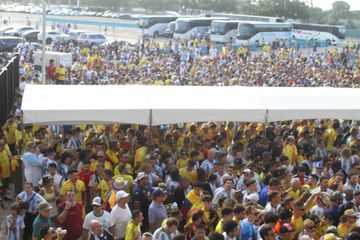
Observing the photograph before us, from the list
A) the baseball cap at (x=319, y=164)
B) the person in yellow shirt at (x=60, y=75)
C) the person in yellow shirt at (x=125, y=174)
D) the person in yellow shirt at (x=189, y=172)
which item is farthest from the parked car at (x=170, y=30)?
the person in yellow shirt at (x=125, y=174)

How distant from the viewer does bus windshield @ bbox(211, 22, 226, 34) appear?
184 ft

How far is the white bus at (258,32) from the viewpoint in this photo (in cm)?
5475

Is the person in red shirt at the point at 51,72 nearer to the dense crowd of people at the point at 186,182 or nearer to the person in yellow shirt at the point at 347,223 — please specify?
the dense crowd of people at the point at 186,182

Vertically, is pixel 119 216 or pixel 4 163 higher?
pixel 119 216

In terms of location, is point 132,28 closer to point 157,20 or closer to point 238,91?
point 157,20

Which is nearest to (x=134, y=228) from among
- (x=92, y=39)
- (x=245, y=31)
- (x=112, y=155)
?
(x=112, y=155)

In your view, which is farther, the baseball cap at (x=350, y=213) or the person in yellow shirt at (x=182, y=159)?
the person in yellow shirt at (x=182, y=159)

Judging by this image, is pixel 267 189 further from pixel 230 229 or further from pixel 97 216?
pixel 97 216

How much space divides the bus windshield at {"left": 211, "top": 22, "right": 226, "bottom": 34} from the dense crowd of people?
39426mm

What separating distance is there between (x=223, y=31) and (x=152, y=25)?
415 inches

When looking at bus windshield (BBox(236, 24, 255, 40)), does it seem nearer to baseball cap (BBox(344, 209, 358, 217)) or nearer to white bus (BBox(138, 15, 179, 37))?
white bus (BBox(138, 15, 179, 37))

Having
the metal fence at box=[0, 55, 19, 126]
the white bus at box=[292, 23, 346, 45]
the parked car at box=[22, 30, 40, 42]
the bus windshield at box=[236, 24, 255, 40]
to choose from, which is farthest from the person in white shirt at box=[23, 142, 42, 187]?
the white bus at box=[292, 23, 346, 45]

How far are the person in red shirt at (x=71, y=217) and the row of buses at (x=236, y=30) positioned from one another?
45.2 meters

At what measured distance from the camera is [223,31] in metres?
56.0
